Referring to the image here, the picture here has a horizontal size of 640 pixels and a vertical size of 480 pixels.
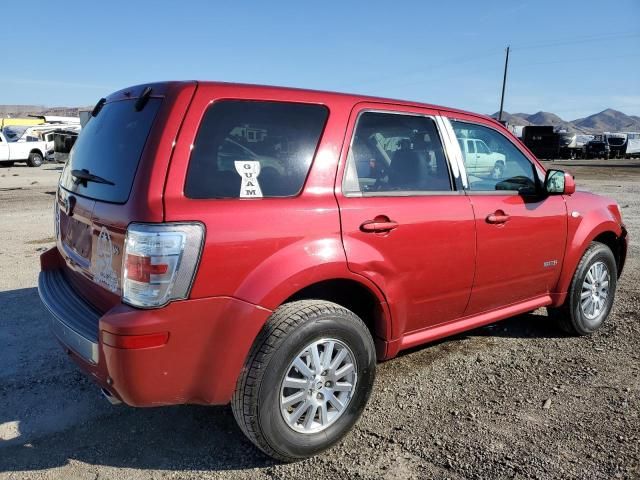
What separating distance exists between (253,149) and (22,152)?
27.8 metres

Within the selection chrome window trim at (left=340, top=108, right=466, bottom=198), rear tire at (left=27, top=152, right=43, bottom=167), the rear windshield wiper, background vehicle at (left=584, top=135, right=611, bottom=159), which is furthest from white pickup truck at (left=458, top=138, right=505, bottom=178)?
background vehicle at (left=584, top=135, right=611, bottom=159)

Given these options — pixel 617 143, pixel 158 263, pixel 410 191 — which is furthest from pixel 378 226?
→ pixel 617 143

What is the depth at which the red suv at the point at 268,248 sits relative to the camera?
93.9 inches

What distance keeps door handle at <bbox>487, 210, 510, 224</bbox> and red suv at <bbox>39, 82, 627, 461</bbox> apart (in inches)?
0.4

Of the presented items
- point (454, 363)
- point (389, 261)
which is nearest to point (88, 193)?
point (389, 261)

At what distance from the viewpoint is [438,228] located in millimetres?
3312

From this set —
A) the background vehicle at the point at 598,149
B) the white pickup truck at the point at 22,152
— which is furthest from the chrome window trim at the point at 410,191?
the background vehicle at the point at 598,149

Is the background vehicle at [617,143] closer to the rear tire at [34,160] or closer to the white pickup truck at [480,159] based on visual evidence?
the rear tire at [34,160]

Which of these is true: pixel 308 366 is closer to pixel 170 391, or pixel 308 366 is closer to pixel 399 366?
pixel 170 391

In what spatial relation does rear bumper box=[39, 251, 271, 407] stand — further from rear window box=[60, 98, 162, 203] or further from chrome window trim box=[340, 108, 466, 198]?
chrome window trim box=[340, 108, 466, 198]

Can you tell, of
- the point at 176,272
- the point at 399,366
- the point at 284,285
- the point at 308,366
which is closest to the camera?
the point at 176,272

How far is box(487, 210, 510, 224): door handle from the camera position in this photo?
362cm

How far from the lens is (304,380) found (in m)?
2.77

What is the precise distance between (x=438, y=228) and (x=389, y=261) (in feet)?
1.53
